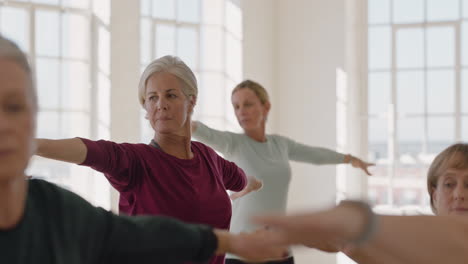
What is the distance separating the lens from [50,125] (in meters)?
4.41

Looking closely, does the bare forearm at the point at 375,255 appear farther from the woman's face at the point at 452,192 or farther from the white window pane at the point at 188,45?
the white window pane at the point at 188,45

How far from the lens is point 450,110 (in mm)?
5211

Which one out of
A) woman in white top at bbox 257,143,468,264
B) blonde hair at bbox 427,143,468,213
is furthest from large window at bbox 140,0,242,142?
woman in white top at bbox 257,143,468,264

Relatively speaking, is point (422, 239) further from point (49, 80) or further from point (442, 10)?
point (442, 10)

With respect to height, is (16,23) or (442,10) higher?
(442,10)

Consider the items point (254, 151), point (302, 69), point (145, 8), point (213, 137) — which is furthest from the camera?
point (302, 69)

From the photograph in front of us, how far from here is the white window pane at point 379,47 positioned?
5.40 meters

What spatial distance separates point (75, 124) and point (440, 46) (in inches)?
130

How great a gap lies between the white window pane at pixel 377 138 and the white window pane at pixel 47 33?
2.89 meters

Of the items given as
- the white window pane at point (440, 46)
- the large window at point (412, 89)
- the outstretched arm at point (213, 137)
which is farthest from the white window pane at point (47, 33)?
the white window pane at point (440, 46)

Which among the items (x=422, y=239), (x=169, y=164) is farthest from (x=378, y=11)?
(x=422, y=239)

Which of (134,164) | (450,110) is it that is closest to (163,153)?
(134,164)

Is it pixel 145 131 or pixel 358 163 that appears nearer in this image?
pixel 358 163

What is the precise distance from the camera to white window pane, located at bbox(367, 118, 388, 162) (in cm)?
539
